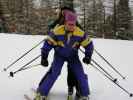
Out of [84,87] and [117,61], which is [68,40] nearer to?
[84,87]

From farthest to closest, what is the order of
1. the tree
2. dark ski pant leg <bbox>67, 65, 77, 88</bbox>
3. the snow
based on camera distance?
the tree < the snow < dark ski pant leg <bbox>67, 65, 77, 88</bbox>

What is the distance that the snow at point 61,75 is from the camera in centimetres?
606

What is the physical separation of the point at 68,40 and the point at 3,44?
12.9 ft

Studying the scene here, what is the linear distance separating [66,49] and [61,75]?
65.2 inches

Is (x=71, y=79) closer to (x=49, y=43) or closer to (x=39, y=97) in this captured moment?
(x=39, y=97)

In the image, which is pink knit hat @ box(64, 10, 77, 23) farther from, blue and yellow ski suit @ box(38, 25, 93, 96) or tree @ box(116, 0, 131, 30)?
tree @ box(116, 0, 131, 30)

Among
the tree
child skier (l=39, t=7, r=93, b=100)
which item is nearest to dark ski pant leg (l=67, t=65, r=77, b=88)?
child skier (l=39, t=7, r=93, b=100)

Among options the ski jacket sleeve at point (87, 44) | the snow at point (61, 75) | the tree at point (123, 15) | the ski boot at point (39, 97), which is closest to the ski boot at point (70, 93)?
the snow at point (61, 75)

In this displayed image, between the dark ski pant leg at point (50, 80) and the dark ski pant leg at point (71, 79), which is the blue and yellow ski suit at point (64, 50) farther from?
the dark ski pant leg at point (71, 79)

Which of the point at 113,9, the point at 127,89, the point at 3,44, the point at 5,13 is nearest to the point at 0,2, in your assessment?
the point at 5,13

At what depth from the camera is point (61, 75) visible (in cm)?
700

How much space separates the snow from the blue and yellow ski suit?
439mm

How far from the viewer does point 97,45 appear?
9.26m

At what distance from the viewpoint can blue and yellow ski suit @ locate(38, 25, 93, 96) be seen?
17.5 ft
